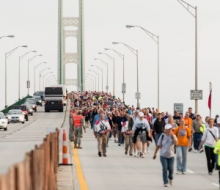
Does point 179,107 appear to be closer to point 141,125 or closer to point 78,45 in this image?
point 141,125

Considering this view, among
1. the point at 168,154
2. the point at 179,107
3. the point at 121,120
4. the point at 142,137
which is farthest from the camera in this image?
the point at 179,107

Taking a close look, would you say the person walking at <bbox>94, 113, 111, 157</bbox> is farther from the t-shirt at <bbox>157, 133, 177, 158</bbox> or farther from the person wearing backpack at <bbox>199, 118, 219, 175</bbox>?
the t-shirt at <bbox>157, 133, 177, 158</bbox>

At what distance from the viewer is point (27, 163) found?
7.42 m

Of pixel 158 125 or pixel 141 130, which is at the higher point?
pixel 158 125

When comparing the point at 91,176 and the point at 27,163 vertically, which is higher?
the point at 27,163

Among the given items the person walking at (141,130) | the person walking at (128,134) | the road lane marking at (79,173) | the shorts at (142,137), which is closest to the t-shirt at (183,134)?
the road lane marking at (79,173)

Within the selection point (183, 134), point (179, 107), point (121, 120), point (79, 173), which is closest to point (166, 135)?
point (183, 134)

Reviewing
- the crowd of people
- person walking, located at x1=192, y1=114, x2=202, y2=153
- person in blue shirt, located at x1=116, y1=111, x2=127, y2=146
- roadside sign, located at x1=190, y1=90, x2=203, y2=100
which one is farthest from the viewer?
roadside sign, located at x1=190, y1=90, x2=203, y2=100

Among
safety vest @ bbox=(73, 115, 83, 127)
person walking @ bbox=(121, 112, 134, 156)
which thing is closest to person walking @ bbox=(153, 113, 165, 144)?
person walking @ bbox=(121, 112, 134, 156)

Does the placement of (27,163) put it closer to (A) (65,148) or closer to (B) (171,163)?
(B) (171,163)

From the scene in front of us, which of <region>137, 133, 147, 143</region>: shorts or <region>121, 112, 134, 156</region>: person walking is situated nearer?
<region>137, 133, 147, 143</region>: shorts

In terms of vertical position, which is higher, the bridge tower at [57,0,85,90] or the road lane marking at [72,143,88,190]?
the bridge tower at [57,0,85,90]

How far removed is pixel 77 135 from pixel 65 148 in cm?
1094

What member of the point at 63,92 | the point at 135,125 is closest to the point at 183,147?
the point at 135,125
